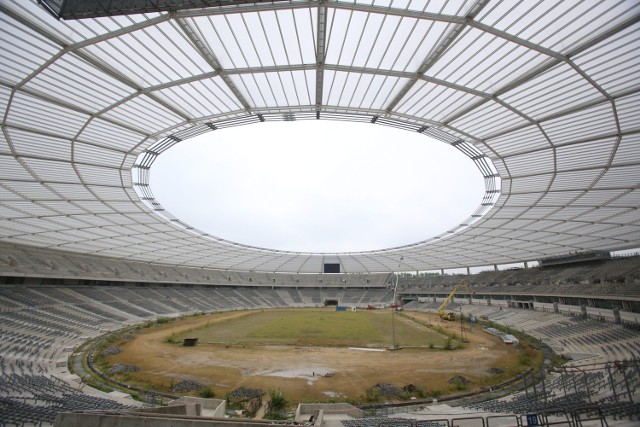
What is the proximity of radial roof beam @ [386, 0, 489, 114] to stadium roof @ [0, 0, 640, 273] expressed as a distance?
0.06 meters

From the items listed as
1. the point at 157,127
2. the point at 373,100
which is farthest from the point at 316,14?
the point at 157,127

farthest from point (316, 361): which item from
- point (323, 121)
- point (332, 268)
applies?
point (332, 268)

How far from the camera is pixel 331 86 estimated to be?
14.9 meters

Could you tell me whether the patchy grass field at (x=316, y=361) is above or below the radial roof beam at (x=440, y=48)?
below

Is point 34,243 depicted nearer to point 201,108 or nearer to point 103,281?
point 103,281

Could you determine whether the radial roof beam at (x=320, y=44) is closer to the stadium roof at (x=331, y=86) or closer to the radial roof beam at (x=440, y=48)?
the stadium roof at (x=331, y=86)

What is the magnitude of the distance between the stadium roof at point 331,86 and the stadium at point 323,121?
83mm

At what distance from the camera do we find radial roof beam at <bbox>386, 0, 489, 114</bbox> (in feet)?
32.4

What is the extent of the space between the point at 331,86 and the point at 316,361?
2088cm

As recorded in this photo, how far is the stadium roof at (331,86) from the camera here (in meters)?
10.3

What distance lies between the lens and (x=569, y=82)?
42.6 ft

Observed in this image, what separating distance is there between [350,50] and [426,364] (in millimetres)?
23183

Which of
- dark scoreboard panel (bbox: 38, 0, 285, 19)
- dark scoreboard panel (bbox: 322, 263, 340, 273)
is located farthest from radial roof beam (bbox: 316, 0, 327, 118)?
dark scoreboard panel (bbox: 322, 263, 340, 273)

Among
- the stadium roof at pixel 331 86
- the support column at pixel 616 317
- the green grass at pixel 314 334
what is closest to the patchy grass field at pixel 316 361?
the green grass at pixel 314 334
